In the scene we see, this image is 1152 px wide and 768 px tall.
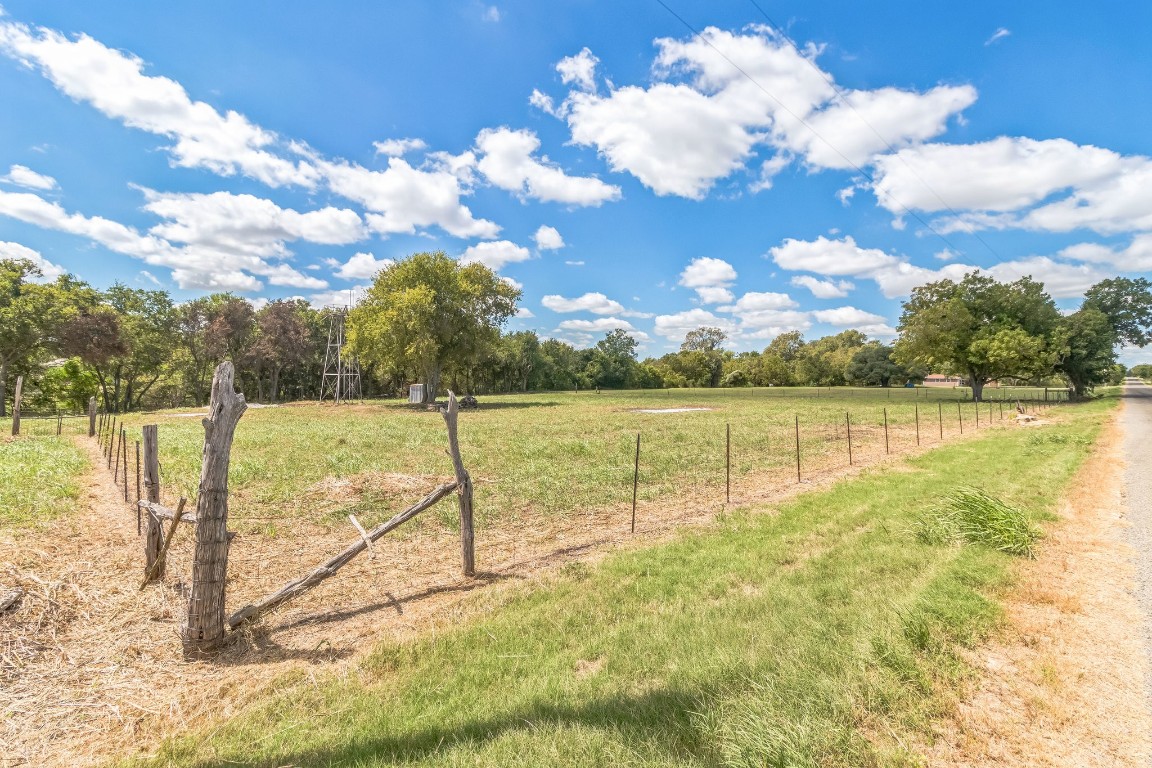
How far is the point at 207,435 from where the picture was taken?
4730mm

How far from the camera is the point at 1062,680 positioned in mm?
3701

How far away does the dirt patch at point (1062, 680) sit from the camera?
9.98ft

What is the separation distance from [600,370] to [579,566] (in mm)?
92960

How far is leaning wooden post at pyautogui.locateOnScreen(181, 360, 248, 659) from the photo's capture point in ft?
15.1

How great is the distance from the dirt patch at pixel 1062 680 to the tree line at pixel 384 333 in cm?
3586

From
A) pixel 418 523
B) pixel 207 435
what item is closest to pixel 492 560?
pixel 418 523

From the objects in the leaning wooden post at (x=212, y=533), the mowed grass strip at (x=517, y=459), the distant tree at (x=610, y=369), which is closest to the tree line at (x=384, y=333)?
the mowed grass strip at (x=517, y=459)

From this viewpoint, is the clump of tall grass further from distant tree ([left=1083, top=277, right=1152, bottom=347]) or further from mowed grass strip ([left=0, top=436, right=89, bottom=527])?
distant tree ([left=1083, top=277, right=1152, bottom=347])

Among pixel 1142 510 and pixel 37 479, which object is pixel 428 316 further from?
pixel 1142 510

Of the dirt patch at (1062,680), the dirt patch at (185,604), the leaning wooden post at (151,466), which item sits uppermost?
the leaning wooden post at (151,466)

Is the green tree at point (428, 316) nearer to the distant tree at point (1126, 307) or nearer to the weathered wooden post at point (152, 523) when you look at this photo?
the weathered wooden post at point (152, 523)

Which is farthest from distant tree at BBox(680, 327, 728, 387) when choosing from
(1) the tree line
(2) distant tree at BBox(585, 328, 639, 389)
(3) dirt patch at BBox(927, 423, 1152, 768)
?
(3) dirt patch at BBox(927, 423, 1152, 768)

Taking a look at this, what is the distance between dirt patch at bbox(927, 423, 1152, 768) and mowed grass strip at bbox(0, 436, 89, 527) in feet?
41.7

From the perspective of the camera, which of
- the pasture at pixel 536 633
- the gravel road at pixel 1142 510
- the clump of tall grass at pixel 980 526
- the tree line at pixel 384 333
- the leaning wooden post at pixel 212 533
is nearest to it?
the pasture at pixel 536 633
